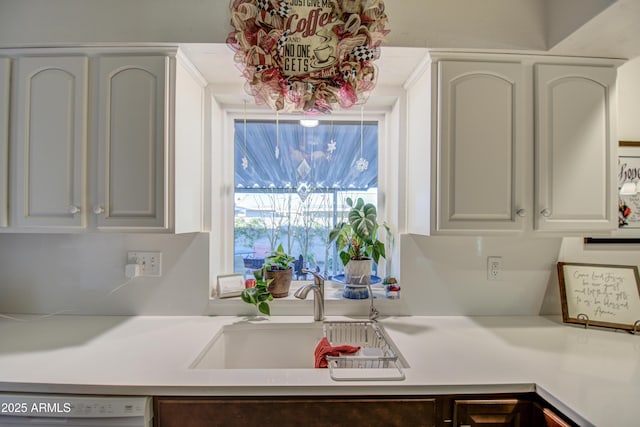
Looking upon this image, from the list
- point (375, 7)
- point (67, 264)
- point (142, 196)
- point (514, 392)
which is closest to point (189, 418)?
point (142, 196)

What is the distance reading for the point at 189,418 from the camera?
0.93 m

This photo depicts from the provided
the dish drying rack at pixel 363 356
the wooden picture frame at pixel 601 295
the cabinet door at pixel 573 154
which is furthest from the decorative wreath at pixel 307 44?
the wooden picture frame at pixel 601 295

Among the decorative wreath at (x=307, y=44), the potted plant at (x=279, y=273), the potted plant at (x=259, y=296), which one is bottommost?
the potted plant at (x=259, y=296)

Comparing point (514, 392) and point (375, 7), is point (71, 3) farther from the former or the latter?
point (514, 392)

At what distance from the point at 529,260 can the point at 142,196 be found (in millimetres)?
1831

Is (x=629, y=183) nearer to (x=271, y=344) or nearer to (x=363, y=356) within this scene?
(x=363, y=356)

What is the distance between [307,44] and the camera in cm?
116

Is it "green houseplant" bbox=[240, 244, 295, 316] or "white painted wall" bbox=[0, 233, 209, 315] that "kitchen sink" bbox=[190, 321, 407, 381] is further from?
"white painted wall" bbox=[0, 233, 209, 315]

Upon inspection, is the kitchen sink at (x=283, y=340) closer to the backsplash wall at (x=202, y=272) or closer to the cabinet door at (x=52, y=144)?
the backsplash wall at (x=202, y=272)

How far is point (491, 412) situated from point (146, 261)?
1552 mm

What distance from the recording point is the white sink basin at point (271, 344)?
4.57ft

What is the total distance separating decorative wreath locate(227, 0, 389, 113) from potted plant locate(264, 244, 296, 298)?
80 cm

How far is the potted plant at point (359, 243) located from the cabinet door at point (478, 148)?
39 cm

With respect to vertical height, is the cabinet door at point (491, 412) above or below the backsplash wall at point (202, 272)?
below
